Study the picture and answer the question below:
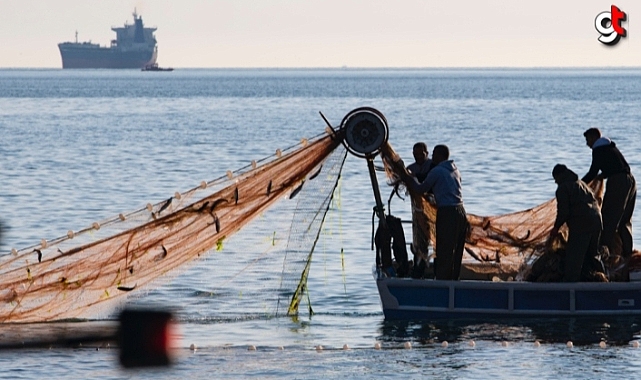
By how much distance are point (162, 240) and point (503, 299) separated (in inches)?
145

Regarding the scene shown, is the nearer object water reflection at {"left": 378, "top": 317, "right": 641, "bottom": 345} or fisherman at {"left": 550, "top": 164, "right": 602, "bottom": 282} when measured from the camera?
Answer: fisherman at {"left": 550, "top": 164, "right": 602, "bottom": 282}

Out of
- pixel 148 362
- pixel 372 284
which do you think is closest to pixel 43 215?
pixel 372 284

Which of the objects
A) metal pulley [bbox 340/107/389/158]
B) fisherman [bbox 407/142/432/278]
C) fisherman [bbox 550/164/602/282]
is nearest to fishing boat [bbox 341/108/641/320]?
fisherman [bbox 407/142/432/278]

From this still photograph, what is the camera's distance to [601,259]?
39.0 feet

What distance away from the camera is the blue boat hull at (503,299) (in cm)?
1165

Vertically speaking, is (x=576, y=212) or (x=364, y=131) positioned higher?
(x=364, y=131)

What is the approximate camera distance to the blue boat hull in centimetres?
1165

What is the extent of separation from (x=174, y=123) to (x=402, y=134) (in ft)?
52.1

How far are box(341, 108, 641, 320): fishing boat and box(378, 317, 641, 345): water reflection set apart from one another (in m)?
0.10

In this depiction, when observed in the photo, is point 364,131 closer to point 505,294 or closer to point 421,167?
point 421,167

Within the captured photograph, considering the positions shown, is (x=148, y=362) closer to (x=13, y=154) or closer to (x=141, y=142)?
(x=13, y=154)

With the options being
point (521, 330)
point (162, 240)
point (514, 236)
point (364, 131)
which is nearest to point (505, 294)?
point (521, 330)

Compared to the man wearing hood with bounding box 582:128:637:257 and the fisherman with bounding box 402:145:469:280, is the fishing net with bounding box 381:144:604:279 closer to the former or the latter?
the man wearing hood with bounding box 582:128:637:257

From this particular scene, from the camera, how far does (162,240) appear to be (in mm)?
10117
